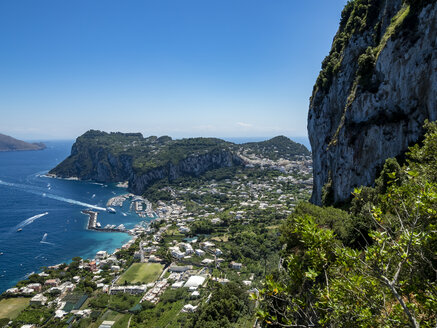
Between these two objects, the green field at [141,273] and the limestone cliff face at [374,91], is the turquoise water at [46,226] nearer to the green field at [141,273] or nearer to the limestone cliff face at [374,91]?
the green field at [141,273]

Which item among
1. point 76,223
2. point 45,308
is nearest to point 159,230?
point 76,223

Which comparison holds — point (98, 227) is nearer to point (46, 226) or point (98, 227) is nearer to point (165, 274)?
point (46, 226)

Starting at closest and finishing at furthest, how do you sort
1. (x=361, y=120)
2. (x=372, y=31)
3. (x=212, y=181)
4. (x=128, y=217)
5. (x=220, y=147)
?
(x=361, y=120) → (x=372, y=31) → (x=128, y=217) → (x=212, y=181) → (x=220, y=147)

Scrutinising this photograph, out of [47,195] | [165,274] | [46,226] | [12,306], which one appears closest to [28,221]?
[46,226]

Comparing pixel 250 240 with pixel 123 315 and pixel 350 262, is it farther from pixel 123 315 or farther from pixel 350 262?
pixel 350 262

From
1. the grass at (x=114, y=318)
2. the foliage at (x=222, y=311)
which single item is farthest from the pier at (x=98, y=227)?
the foliage at (x=222, y=311)
